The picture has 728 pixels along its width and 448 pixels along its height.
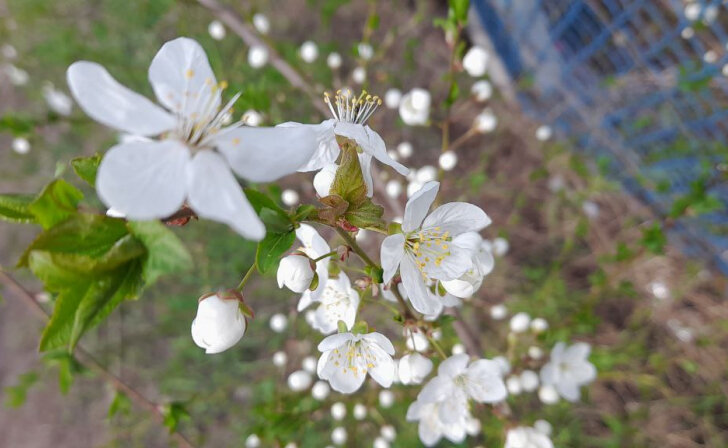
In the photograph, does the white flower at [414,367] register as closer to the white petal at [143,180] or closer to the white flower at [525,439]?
the white flower at [525,439]

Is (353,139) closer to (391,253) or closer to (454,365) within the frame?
(391,253)

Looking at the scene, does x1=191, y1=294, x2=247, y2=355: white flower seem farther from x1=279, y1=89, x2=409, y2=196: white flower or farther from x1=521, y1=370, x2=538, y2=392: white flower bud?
x1=521, y1=370, x2=538, y2=392: white flower bud

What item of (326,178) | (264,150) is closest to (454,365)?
(326,178)

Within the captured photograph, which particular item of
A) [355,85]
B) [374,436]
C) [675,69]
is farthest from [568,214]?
[374,436]

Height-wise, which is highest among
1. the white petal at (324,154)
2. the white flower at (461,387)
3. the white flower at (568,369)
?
the white petal at (324,154)

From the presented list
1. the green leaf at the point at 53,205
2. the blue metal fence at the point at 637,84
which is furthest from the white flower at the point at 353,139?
the blue metal fence at the point at 637,84
